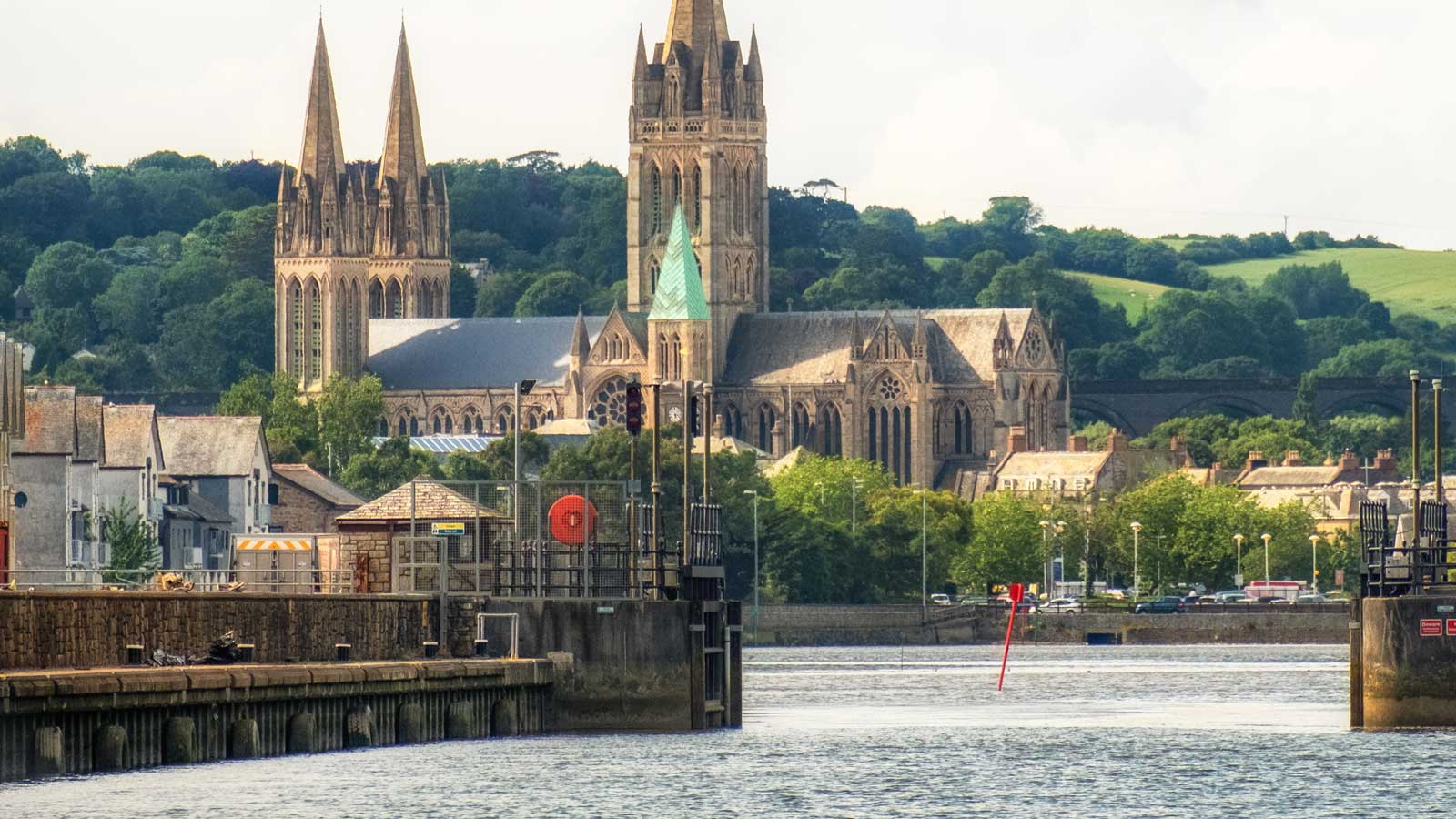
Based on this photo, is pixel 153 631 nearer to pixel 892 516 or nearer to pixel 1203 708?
pixel 1203 708

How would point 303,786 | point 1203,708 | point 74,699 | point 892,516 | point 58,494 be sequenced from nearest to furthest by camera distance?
1. point 74,699
2. point 303,786
3. point 1203,708
4. point 58,494
5. point 892,516

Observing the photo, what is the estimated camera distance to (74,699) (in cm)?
5053

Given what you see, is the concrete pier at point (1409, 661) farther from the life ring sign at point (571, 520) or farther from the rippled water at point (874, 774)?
the life ring sign at point (571, 520)

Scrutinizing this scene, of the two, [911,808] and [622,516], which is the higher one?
[622,516]

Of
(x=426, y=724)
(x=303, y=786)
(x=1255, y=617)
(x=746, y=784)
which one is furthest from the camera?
(x=1255, y=617)

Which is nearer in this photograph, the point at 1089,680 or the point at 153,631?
the point at 153,631

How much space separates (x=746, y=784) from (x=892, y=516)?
133 meters

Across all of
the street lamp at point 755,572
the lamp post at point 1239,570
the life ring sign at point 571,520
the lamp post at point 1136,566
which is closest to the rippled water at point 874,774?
the life ring sign at point 571,520

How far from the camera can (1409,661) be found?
62.2m

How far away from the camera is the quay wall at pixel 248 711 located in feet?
165

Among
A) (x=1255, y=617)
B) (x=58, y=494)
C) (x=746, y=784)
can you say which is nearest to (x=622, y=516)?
(x=746, y=784)

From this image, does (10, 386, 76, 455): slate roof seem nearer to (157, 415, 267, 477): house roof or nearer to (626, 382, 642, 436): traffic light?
(157, 415, 267, 477): house roof

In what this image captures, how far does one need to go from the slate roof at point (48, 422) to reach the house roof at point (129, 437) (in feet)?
45.1

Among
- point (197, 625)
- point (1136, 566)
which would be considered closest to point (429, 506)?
point (197, 625)
